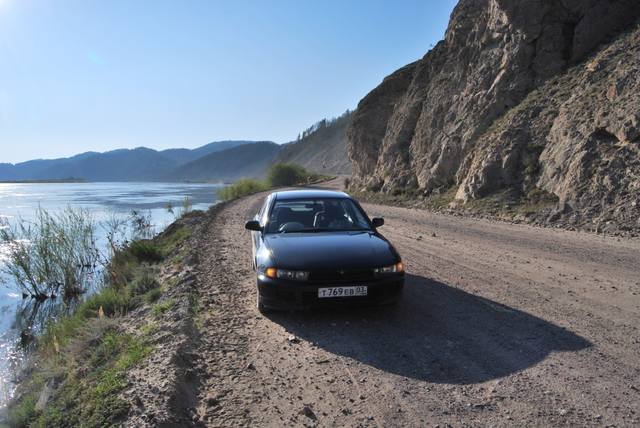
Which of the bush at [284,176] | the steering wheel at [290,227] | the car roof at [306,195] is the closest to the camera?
the steering wheel at [290,227]

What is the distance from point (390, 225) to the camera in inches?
596

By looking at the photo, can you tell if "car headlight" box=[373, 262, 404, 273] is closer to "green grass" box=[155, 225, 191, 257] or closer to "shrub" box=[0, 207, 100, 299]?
"green grass" box=[155, 225, 191, 257]

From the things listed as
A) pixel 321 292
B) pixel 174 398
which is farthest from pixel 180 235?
pixel 174 398

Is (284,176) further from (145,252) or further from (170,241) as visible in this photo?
(145,252)

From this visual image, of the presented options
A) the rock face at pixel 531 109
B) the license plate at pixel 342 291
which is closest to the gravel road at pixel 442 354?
the license plate at pixel 342 291

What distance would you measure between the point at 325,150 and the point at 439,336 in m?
135

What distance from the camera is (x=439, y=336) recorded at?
481 centimetres

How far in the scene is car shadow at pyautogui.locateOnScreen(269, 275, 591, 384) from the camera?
407 centimetres

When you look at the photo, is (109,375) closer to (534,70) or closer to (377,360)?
(377,360)

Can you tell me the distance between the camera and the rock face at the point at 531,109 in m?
13.8

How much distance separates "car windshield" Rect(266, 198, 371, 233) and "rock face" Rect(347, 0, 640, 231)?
28.8ft

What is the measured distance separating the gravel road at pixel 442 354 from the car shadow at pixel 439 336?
0.01 metres

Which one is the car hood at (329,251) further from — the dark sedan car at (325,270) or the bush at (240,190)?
the bush at (240,190)

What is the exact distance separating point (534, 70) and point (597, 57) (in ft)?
10.2
